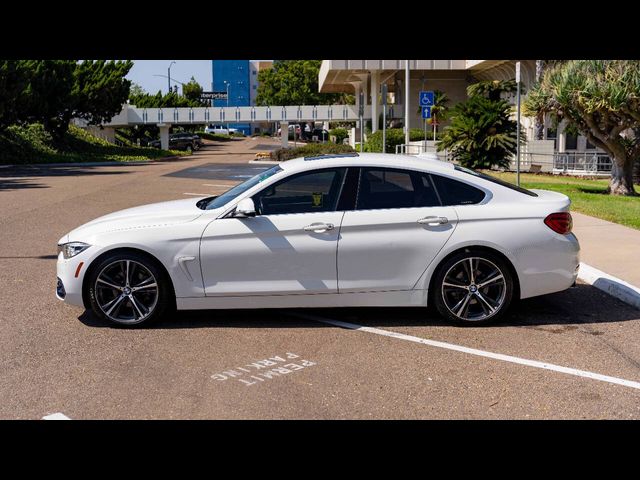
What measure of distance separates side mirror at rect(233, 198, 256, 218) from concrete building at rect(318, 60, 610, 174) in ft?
87.7

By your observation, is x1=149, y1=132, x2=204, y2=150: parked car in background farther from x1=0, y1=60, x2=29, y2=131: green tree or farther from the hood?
the hood

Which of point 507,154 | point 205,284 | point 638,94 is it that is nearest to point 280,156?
point 507,154

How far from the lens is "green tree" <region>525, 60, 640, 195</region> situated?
18.2 meters

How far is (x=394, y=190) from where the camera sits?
7.10 m

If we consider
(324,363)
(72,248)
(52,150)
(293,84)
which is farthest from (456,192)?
(293,84)

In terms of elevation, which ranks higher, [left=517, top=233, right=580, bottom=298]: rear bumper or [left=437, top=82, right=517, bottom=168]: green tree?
[left=437, top=82, right=517, bottom=168]: green tree

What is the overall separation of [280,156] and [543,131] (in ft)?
46.9

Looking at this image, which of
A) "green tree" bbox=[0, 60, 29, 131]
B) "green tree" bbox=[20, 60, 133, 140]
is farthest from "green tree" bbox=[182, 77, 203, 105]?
"green tree" bbox=[0, 60, 29, 131]

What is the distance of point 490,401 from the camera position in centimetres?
513

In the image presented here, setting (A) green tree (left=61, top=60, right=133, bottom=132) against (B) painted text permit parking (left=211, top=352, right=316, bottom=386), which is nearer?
(B) painted text permit parking (left=211, top=352, right=316, bottom=386)

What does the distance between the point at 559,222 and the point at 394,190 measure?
1.55 metres

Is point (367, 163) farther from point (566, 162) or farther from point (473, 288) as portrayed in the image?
point (566, 162)

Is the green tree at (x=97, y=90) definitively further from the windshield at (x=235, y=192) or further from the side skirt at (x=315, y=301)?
the side skirt at (x=315, y=301)

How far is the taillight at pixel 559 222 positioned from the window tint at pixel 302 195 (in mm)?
1948
